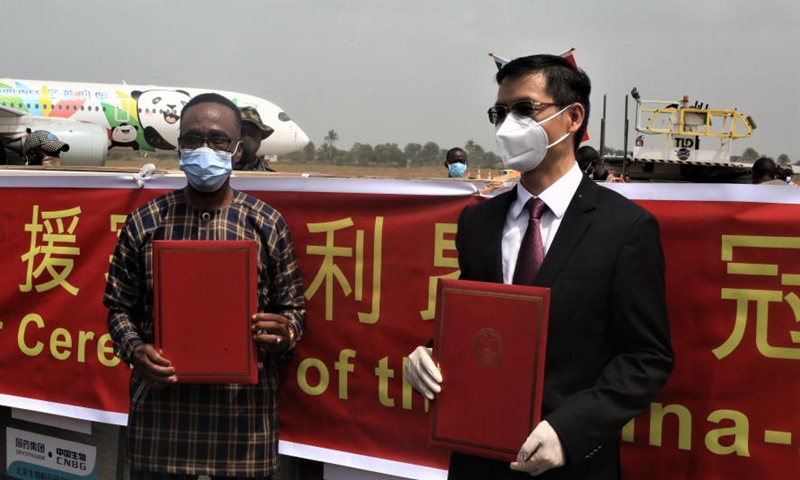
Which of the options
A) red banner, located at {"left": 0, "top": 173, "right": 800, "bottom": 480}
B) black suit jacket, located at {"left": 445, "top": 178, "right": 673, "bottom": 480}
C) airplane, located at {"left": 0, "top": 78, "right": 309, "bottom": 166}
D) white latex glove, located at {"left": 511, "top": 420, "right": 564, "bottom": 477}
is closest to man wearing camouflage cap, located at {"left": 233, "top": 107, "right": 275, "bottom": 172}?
red banner, located at {"left": 0, "top": 173, "right": 800, "bottom": 480}

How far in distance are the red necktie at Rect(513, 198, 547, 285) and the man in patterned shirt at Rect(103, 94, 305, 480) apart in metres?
1.02

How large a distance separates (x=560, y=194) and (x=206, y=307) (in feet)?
4.16

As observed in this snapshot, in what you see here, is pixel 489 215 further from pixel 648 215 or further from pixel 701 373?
pixel 701 373

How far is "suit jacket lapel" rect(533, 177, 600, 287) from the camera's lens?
173cm

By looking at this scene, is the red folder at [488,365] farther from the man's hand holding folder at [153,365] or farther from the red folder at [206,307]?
the man's hand holding folder at [153,365]

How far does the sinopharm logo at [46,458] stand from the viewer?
362cm

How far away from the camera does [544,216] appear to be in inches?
72.4

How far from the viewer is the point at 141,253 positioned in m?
2.54

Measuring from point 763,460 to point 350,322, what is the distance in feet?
4.98

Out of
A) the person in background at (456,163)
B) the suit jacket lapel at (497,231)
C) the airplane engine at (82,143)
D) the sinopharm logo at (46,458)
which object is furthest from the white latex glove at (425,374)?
the airplane engine at (82,143)

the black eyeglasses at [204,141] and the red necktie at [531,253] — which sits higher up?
the black eyeglasses at [204,141]

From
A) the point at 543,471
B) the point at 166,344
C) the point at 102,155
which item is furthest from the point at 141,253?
the point at 102,155

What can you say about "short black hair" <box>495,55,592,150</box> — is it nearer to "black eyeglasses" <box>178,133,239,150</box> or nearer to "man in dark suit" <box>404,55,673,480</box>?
"man in dark suit" <box>404,55,673,480</box>

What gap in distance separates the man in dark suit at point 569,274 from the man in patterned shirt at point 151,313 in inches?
33.9
